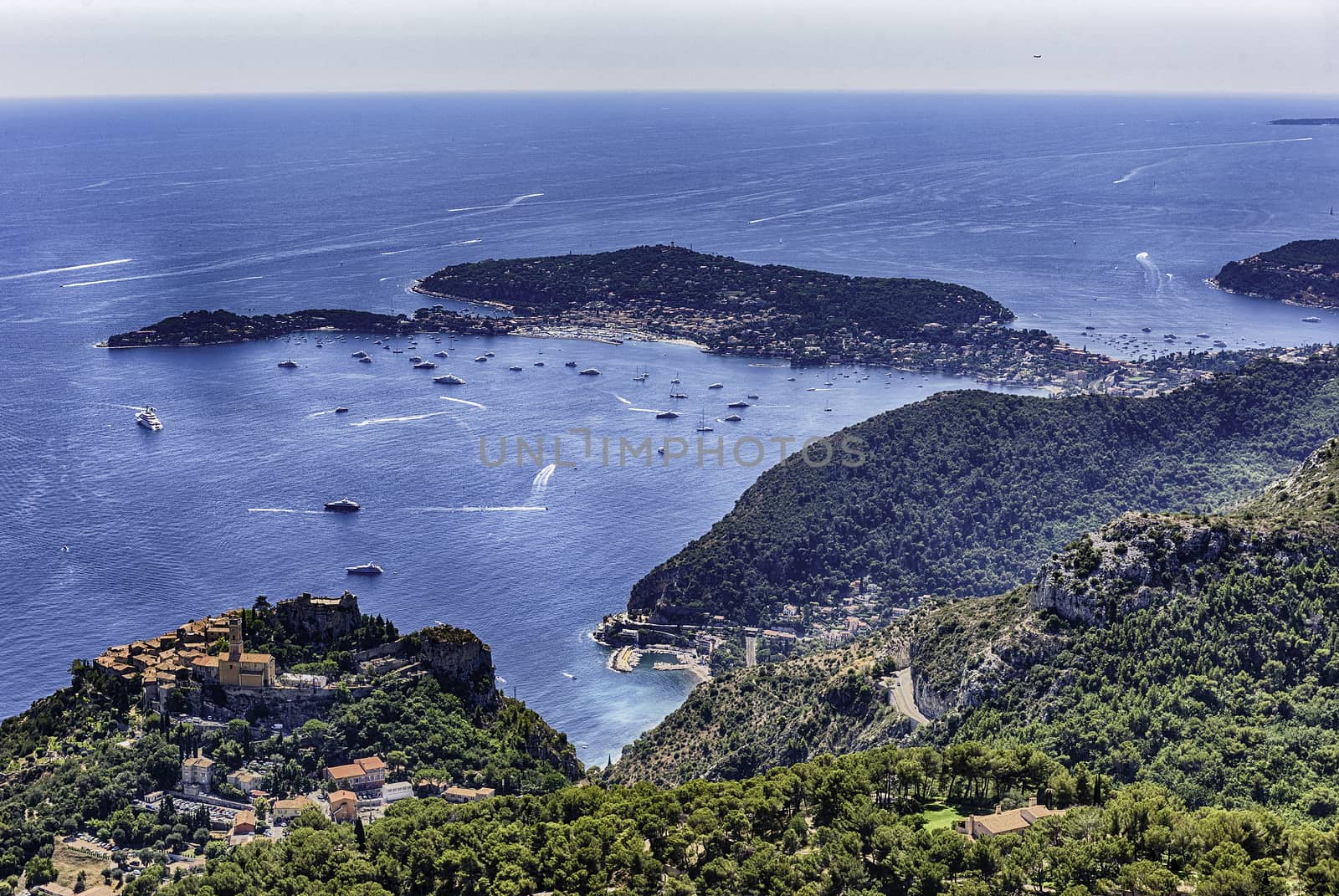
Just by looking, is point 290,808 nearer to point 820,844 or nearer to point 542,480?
point 820,844

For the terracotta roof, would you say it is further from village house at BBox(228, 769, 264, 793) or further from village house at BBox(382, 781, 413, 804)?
village house at BBox(228, 769, 264, 793)

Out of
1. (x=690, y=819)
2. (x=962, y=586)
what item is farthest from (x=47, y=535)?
(x=690, y=819)

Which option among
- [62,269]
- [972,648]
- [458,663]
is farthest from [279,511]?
[62,269]

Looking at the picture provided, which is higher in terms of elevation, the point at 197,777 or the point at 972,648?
the point at 972,648

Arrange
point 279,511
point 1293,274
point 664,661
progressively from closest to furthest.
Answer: point 664,661 → point 279,511 → point 1293,274

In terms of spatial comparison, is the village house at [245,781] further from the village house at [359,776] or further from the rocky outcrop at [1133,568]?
the rocky outcrop at [1133,568]

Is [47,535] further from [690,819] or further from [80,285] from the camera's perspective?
[80,285]
